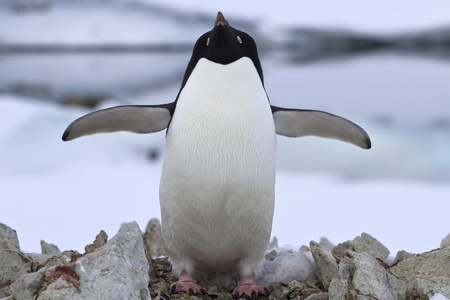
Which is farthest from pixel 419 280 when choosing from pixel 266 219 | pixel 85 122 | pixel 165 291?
pixel 85 122

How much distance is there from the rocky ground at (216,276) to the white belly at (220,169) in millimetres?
196

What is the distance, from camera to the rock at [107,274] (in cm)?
209

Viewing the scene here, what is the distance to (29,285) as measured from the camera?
2174mm

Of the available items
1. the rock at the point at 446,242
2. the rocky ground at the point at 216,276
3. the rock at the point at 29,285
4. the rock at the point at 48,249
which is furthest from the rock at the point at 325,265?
the rock at the point at 48,249

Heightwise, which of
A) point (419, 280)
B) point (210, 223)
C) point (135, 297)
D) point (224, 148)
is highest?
point (224, 148)

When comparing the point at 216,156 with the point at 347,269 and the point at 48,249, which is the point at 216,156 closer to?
the point at 347,269

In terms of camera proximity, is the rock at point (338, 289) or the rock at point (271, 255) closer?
the rock at point (338, 289)

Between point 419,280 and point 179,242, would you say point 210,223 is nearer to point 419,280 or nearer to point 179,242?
point 179,242

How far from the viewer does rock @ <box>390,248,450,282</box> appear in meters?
2.74

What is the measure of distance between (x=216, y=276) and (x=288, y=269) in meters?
0.36

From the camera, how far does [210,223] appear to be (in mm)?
2744

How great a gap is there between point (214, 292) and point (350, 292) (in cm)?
73

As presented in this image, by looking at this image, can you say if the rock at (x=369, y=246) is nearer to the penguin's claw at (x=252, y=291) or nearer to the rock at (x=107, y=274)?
the penguin's claw at (x=252, y=291)

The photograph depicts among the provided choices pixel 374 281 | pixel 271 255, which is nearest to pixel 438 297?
pixel 374 281
